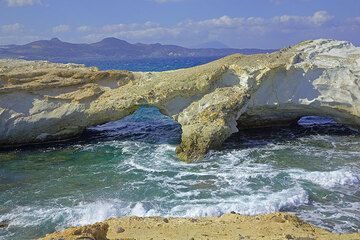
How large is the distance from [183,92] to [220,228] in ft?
38.7

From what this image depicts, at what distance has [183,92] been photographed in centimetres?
2300

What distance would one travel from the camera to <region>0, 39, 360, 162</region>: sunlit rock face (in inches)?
910

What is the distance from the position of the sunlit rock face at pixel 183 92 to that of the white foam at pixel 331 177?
5.48 metres

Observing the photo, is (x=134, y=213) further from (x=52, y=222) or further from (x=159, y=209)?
(x=52, y=222)

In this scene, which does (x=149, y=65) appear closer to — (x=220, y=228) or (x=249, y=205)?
(x=249, y=205)

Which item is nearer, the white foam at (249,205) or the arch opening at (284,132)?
the white foam at (249,205)

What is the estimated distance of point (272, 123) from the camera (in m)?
26.8

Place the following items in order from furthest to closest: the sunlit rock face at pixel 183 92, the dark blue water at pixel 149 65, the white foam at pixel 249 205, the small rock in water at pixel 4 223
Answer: the dark blue water at pixel 149 65, the sunlit rock face at pixel 183 92, the white foam at pixel 249 205, the small rock in water at pixel 4 223

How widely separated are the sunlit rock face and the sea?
51.1 inches

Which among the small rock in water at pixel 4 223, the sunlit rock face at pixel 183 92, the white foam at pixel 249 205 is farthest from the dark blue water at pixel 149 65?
the small rock in water at pixel 4 223

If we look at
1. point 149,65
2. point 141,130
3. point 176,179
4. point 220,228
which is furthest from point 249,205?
point 149,65

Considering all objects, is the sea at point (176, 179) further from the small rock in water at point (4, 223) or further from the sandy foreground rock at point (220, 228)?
the sandy foreground rock at point (220, 228)

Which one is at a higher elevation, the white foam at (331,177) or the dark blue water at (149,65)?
the white foam at (331,177)

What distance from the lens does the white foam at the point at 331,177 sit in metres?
16.8
